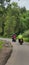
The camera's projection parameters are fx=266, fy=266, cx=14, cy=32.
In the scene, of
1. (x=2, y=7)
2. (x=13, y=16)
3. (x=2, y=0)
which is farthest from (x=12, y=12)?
(x=2, y=0)

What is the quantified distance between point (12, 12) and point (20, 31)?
5078 mm

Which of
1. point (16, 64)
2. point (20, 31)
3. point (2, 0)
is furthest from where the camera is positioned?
point (20, 31)

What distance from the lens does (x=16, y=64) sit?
1148cm

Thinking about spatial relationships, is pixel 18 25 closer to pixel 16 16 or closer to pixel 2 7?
pixel 16 16

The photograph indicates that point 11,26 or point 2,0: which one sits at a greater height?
point 2,0

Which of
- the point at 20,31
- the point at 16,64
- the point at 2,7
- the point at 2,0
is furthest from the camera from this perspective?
the point at 20,31

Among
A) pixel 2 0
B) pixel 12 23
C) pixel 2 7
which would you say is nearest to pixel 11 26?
pixel 12 23

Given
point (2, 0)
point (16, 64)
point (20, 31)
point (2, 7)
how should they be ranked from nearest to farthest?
1. point (16, 64)
2. point (2, 0)
3. point (2, 7)
4. point (20, 31)

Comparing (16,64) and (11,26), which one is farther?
(11,26)

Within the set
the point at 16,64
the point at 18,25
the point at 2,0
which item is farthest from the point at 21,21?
the point at 16,64

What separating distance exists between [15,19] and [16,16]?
710 mm

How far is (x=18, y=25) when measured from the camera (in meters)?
54.0

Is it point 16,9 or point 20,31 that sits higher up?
point 16,9

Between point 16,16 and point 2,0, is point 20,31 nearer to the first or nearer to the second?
point 16,16
